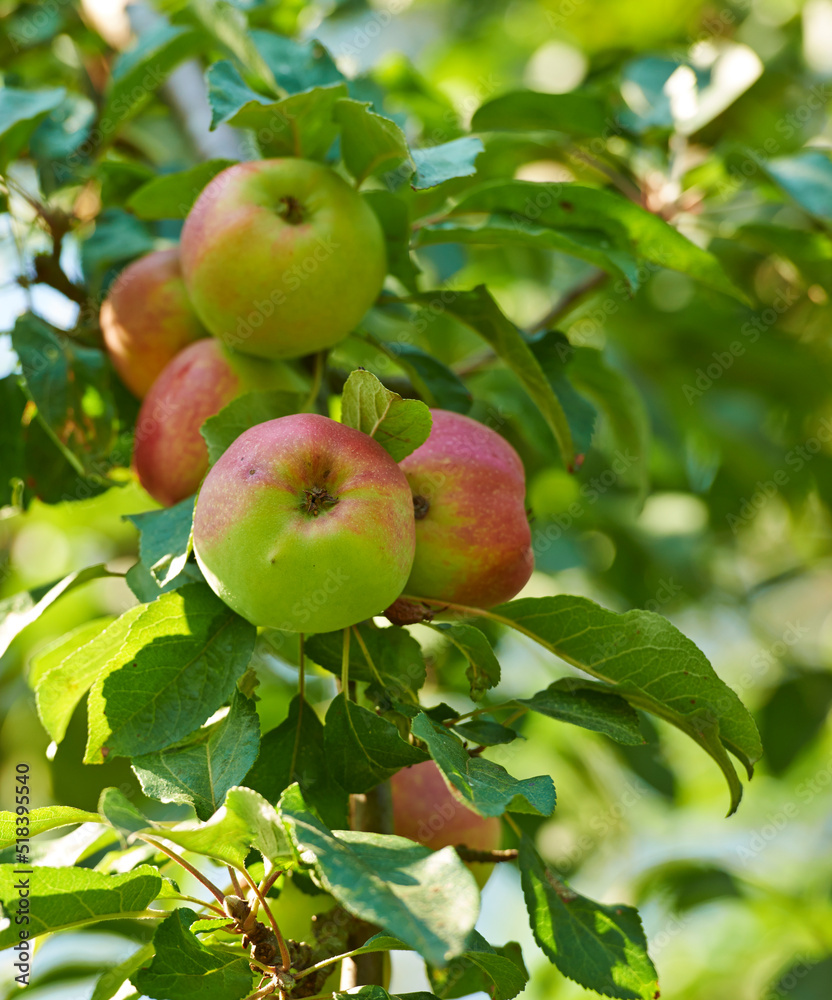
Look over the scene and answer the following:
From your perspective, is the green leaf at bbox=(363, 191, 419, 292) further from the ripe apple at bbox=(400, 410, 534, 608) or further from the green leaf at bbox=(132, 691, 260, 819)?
the green leaf at bbox=(132, 691, 260, 819)

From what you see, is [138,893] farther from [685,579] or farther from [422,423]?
[685,579]

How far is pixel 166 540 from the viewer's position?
99cm

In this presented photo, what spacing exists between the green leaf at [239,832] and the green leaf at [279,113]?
0.70 metres

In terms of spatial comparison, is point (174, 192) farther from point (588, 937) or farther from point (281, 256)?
point (588, 937)

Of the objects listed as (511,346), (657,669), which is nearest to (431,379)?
(511,346)

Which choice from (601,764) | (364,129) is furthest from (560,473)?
(364,129)

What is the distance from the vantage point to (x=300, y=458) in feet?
2.89

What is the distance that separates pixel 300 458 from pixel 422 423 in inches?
4.9

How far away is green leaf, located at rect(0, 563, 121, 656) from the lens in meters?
1.14

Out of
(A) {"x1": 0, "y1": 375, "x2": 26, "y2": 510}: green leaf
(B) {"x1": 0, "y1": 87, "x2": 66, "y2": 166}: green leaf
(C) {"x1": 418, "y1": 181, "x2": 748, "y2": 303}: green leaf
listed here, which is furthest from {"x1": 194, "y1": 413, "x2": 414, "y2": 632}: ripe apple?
(B) {"x1": 0, "y1": 87, "x2": 66, "y2": 166}: green leaf

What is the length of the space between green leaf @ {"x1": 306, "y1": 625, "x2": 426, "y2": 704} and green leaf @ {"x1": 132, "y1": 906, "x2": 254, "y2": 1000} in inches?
11.2

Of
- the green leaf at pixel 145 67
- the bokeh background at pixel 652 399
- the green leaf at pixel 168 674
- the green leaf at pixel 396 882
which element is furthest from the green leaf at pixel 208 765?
the green leaf at pixel 145 67

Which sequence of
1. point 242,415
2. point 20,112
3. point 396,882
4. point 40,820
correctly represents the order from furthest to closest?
point 20,112, point 242,415, point 40,820, point 396,882

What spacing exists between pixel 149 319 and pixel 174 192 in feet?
0.59
